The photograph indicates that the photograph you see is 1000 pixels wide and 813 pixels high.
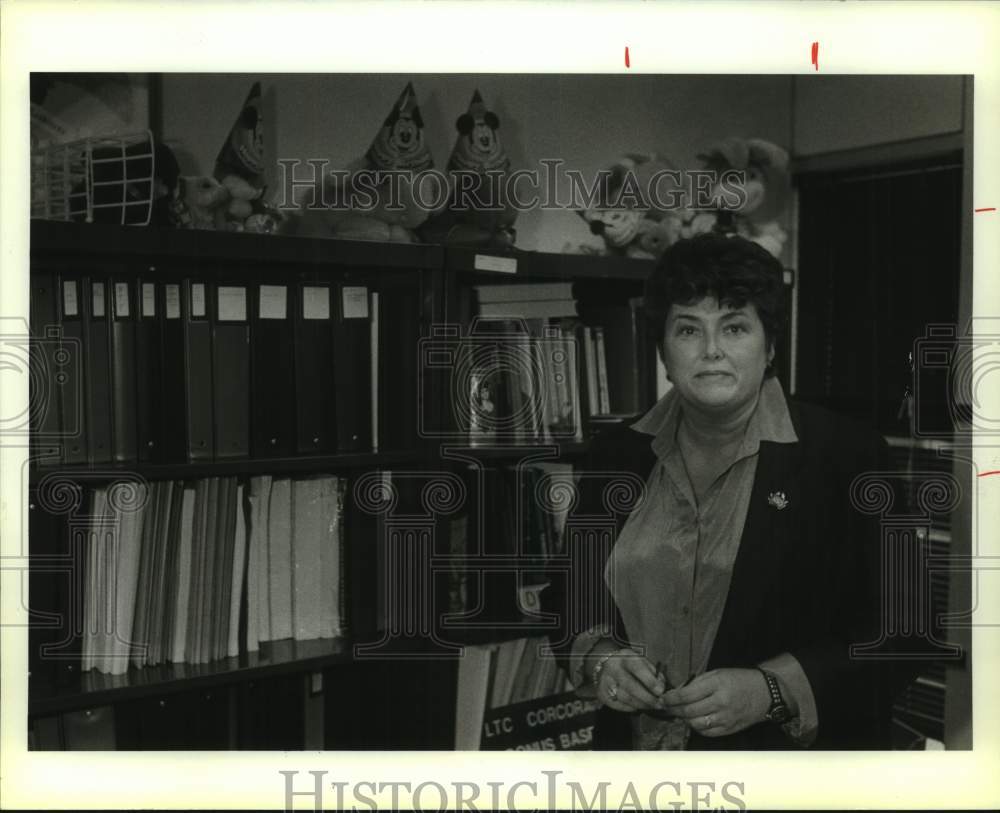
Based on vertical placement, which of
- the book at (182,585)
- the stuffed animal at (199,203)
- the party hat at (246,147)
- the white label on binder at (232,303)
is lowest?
the book at (182,585)

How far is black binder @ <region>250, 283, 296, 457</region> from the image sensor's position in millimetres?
1847

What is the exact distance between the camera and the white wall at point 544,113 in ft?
6.15

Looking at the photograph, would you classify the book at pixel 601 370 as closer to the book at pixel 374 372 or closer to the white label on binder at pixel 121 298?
the book at pixel 374 372

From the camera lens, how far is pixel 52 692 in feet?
5.87

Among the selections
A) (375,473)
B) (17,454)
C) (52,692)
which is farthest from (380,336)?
(52,692)

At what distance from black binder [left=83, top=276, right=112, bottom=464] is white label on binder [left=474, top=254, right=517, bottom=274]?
675 millimetres

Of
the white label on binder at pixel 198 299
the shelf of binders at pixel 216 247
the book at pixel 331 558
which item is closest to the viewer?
the shelf of binders at pixel 216 247

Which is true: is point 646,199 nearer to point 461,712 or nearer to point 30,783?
point 461,712

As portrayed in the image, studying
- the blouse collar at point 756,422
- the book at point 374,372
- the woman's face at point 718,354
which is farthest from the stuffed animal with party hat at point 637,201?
the book at point 374,372

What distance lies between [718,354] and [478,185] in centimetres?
55

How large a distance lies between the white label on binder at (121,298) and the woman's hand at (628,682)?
3.54ft

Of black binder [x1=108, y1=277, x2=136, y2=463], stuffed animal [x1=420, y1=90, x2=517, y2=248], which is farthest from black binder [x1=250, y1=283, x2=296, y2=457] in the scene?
stuffed animal [x1=420, y1=90, x2=517, y2=248]

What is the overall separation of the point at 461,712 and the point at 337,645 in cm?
28

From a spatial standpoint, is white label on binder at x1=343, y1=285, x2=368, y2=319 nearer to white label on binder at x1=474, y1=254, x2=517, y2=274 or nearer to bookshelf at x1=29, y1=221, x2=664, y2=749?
bookshelf at x1=29, y1=221, x2=664, y2=749
